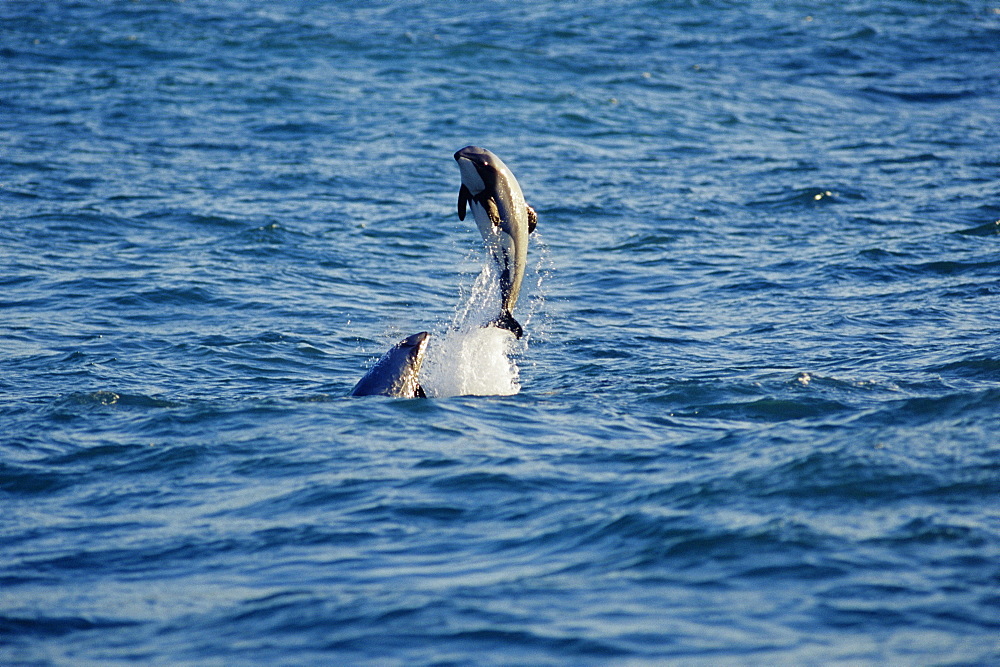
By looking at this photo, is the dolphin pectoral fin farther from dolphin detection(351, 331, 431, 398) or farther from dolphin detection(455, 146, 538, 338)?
dolphin detection(351, 331, 431, 398)

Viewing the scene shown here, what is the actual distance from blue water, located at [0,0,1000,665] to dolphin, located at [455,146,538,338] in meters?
1.02

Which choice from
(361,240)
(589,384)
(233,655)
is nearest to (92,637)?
Answer: (233,655)

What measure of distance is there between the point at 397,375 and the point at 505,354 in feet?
5.61

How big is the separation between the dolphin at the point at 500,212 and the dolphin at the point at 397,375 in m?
0.85

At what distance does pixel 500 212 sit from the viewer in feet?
31.9

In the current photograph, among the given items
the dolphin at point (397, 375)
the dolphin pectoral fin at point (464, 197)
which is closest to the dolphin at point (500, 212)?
the dolphin pectoral fin at point (464, 197)

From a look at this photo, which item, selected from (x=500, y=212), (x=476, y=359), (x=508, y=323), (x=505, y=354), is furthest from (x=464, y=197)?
(x=505, y=354)

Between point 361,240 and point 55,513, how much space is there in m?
9.41

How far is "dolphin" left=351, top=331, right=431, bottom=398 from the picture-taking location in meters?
10.1

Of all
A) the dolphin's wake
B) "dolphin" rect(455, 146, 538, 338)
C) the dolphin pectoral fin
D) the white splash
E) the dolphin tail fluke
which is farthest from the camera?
the white splash

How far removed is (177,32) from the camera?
95.6 feet

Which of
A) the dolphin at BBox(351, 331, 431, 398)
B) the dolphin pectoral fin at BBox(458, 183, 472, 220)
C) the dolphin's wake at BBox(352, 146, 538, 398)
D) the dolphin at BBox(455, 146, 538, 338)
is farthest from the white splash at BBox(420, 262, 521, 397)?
the dolphin pectoral fin at BBox(458, 183, 472, 220)

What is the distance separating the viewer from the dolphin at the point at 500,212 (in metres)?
9.51

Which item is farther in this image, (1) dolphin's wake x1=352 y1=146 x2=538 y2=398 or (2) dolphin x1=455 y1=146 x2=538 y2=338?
(1) dolphin's wake x1=352 y1=146 x2=538 y2=398
